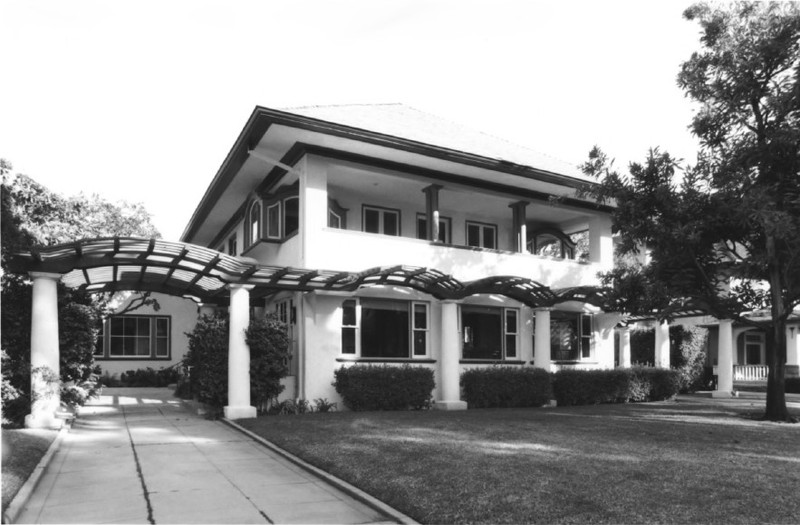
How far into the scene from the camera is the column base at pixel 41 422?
1217 centimetres

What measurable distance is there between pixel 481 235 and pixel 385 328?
567 cm

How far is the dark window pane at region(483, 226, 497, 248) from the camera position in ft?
71.3

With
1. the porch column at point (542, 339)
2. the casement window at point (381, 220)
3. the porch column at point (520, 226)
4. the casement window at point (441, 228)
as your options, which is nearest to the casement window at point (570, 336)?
the porch column at point (542, 339)

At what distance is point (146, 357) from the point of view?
92.0 feet

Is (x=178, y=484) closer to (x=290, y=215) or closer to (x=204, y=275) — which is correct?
(x=204, y=275)

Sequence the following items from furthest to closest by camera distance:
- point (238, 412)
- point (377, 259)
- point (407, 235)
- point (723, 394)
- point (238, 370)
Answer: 1. point (723, 394)
2. point (407, 235)
3. point (377, 259)
4. point (238, 370)
5. point (238, 412)

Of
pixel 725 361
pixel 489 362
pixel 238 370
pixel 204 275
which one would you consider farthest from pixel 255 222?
pixel 725 361

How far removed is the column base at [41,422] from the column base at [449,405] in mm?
8732

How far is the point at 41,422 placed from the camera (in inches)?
480

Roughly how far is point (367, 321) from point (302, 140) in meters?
4.81

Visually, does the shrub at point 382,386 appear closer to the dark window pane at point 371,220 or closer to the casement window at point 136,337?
the dark window pane at point 371,220

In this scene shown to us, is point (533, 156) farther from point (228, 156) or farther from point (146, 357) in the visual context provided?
point (146, 357)

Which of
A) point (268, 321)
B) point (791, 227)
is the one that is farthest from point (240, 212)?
point (791, 227)

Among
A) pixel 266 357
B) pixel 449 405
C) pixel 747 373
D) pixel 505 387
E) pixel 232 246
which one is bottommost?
pixel 747 373
